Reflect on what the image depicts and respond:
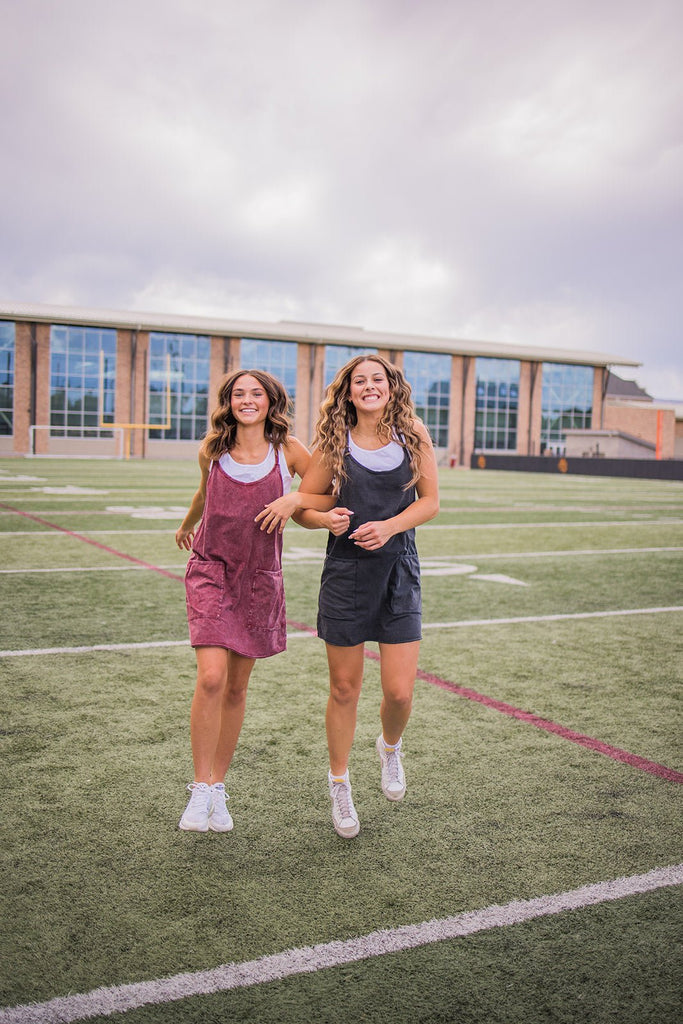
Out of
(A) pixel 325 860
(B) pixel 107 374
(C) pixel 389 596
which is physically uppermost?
(B) pixel 107 374

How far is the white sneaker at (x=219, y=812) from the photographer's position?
3.29 m

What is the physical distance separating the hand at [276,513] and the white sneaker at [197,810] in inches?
39.3

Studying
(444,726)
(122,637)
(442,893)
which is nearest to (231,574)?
(442,893)

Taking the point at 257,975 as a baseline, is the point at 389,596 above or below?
above

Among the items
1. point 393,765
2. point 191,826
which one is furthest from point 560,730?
point 191,826

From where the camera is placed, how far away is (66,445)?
50.8 meters

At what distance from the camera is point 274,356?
179 ft

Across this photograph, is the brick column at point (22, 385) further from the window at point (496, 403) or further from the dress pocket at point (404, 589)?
the dress pocket at point (404, 589)

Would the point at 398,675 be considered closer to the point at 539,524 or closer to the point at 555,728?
the point at 555,728

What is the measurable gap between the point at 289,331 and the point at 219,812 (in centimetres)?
5272

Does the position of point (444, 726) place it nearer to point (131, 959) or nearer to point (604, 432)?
point (131, 959)

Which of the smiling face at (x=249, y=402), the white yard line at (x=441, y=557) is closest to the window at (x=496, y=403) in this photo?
the white yard line at (x=441, y=557)

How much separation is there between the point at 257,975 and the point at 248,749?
182 cm

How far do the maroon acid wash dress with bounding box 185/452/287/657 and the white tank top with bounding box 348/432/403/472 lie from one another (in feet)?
1.17
